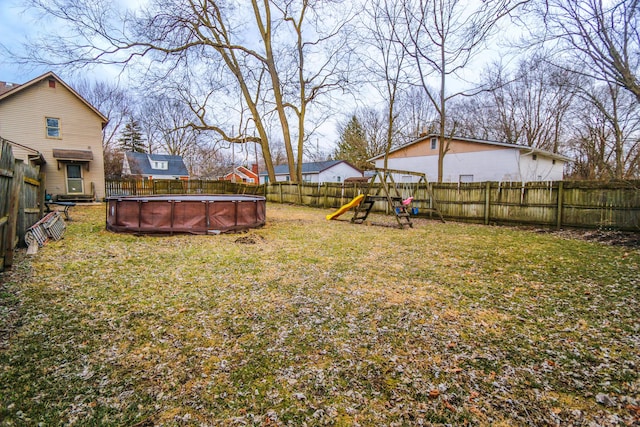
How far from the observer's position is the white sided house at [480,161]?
1673 centimetres

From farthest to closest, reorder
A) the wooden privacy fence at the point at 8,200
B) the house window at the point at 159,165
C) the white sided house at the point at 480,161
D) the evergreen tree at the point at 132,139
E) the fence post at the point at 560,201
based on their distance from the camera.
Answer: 1. the evergreen tree at the point at 132,139
2. the house window at the point at 159,165
3. the white sided house at the point at 480,161
4. the fence post at the point at 560,201
5. the wooden privacy fence at the point at 8,200

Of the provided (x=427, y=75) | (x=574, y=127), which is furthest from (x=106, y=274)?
(x=574, y=127)

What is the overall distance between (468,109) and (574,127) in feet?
26.5

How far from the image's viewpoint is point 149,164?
37.0 m

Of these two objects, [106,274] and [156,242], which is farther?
[156,242]

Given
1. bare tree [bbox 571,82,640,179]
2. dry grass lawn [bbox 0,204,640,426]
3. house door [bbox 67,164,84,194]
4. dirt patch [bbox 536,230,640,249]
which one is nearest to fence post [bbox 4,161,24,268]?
dry grass lawn [bbox 0,204,640,426]

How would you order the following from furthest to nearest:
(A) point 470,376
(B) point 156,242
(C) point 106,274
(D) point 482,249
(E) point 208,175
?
(E) point 208,175 → (B) point 156,242 → (D) point 482,249 → (C) point 106,274 → (A) point 470,376

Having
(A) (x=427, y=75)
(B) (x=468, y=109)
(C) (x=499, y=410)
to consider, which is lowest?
(C) (x=499, y=410)

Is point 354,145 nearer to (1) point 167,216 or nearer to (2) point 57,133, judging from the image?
(2) point 57,133

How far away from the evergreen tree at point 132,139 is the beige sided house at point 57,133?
928 inches

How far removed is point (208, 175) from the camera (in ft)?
152

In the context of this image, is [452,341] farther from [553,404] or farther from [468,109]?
[468,109]

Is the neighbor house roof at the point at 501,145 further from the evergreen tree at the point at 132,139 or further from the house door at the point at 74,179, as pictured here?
the evergreen tree at the point at 132,139

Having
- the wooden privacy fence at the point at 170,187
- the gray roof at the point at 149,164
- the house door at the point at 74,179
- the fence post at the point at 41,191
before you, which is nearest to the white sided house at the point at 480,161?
the wooden privacy fence at the point at 170,187
